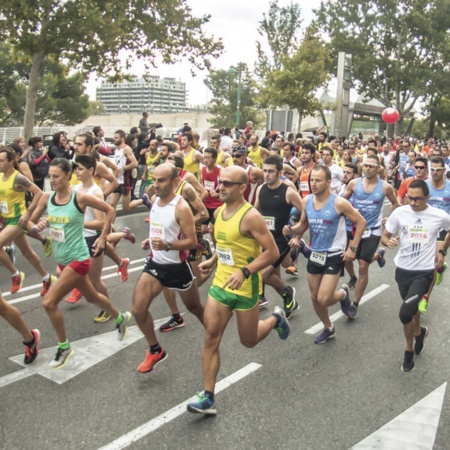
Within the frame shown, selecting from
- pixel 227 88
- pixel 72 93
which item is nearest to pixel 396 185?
pixel 72 93

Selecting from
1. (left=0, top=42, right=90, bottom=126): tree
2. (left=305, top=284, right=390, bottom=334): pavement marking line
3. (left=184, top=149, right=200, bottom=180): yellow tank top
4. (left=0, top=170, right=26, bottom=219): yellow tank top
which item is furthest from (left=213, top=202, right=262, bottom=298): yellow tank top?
(left=0, top=42, right=90, bottom=126): tree

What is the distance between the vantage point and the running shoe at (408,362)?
15.8 feet

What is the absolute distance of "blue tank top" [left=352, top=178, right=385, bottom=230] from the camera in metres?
6.77

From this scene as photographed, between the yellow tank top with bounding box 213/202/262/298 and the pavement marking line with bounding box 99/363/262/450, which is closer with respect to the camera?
the pavement marking line with bounding box 99/363/262/450

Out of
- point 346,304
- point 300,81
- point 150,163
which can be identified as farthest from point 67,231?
point 300,81

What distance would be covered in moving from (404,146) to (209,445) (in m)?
15.0

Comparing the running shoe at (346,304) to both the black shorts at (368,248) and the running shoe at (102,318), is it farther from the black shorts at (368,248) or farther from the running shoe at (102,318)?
the running shoe at (102,318)

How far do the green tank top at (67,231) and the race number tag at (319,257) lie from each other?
2244mm

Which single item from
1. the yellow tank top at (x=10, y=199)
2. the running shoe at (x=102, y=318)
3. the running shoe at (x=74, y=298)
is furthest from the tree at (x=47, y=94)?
the running shoe at (x=102, y=318)

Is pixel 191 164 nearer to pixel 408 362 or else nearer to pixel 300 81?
pixel 408 362

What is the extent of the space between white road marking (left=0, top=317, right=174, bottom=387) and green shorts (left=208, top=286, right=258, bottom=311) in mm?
1485

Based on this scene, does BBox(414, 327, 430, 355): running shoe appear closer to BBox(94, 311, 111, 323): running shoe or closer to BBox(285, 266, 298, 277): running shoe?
BBox(285, 266, 298, 277): running shoe

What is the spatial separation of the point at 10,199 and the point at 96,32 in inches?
384

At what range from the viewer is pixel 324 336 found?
5426mm
